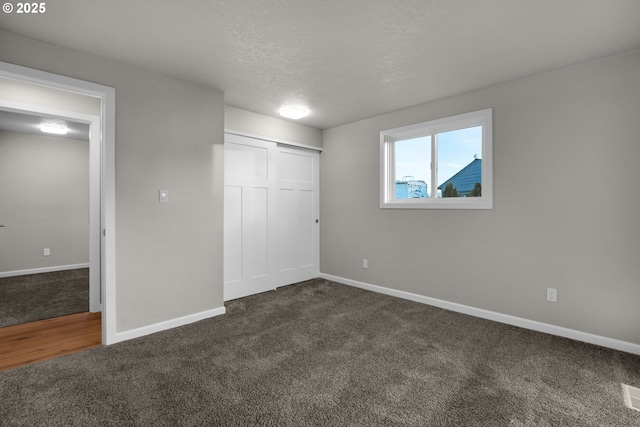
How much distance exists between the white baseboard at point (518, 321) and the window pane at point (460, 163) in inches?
49.9

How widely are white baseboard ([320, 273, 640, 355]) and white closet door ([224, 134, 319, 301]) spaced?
1199 millimetres

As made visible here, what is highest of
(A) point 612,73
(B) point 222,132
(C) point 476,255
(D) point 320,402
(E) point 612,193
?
(A) point 612,73

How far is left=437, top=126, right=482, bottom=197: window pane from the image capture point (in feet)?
11.1

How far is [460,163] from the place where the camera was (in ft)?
11.6

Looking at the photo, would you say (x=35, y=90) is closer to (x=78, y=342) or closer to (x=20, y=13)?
(x=20, y=13)

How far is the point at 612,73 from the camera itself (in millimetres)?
2506

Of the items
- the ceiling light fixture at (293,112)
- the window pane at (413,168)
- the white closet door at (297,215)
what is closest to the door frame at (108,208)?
the ceiling light fixture at (293,112)

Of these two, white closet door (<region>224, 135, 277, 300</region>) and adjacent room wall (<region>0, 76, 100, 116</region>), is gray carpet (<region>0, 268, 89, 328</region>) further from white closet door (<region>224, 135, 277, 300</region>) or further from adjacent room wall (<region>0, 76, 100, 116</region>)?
adjacent room wall (<region>0, 76, 100, 116</region>)

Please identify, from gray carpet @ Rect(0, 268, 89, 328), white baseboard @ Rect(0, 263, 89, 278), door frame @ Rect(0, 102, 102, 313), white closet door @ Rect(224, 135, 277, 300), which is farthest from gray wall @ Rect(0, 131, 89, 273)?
white closet door @ Rect(224, 135, 277, 300)

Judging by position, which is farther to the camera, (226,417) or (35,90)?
(35,90)

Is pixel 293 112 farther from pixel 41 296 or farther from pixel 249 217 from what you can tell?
pixel 41 296

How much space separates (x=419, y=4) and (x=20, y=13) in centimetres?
255

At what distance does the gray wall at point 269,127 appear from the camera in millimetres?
3828

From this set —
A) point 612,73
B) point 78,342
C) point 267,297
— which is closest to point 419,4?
point 612,73
